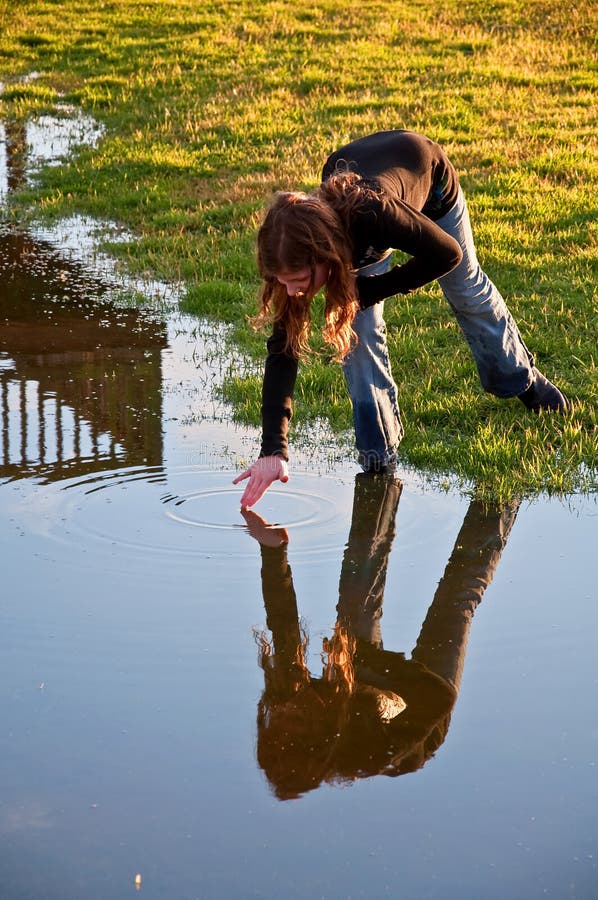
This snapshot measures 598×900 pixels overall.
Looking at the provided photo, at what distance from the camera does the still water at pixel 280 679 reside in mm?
2645

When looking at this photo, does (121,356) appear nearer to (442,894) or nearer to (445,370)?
(445,370)

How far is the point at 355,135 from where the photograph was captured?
1149 centimetres

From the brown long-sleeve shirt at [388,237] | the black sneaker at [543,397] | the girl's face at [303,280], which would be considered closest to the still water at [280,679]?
the brown long-sleeve shirt at [388,237]

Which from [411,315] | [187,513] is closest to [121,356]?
[411,315]

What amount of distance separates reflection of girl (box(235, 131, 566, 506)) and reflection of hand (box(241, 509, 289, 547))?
0.30 meters

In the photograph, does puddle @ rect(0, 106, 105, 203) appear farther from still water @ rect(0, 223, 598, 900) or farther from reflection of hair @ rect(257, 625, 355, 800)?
reflection of hair @ rect(257, 625, 355, 800)

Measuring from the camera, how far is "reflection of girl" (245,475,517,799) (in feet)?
10.0

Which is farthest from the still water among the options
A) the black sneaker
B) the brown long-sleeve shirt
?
the black sneaker

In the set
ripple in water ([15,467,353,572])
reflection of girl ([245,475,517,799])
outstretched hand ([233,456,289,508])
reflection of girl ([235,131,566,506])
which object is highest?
reflection of girl ([235,131,566,506])

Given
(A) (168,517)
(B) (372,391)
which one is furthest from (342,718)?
(B) (372,391)

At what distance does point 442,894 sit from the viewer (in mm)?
2520

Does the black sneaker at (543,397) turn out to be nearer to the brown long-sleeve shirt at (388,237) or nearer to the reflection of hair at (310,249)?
the brown long-sleeve shirt at (388,237)

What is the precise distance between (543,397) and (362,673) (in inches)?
104

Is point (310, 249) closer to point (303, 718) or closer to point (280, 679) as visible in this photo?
point (280, 679)
